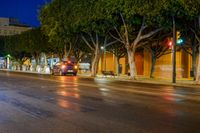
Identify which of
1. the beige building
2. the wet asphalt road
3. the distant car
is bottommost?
the wet asphalt road

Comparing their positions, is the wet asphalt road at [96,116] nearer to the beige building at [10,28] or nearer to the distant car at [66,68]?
the distant car at [66,68]

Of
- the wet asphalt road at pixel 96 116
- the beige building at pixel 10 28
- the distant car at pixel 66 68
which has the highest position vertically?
the beige building at pixel 10 28

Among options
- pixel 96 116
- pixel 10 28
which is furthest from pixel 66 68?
pixel 10 28

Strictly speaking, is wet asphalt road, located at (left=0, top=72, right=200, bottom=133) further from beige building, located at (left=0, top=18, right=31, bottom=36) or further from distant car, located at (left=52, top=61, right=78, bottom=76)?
beige building, located at (left=0, top=18, right=31, bottom=36)

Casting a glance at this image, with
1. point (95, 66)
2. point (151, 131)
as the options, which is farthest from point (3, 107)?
point (95, 66)

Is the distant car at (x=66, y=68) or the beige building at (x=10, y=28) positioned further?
the beige building at (x=10, y=28)

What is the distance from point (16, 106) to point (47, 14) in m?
33.8

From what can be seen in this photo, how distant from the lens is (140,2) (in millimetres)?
29797

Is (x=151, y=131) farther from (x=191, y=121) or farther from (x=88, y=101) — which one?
(x=88, y=101)

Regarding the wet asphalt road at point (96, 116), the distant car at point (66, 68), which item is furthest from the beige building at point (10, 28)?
the wet asphalt road at point (96, 116)

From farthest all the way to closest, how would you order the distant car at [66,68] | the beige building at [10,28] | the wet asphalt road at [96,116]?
the beige building at [10,28], the distant car at [66,68], the wet asphalt road at [96,116]

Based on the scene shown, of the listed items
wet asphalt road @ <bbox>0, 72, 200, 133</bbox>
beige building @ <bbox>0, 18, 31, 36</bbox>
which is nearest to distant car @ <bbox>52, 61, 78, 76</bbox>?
wet asphalt road @ <bbox>0, 72, 200, 133</bbox>

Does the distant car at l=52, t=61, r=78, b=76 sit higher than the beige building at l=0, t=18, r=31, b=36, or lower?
lower

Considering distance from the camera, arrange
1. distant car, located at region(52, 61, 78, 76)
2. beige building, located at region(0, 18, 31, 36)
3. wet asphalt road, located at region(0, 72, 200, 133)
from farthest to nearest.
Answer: beige building, located at region(0, 18, 31, 36)
distant car, located at region(52, 61, 78, 76)
wet asphalt road, located at region(0, 72, 200, 133)
